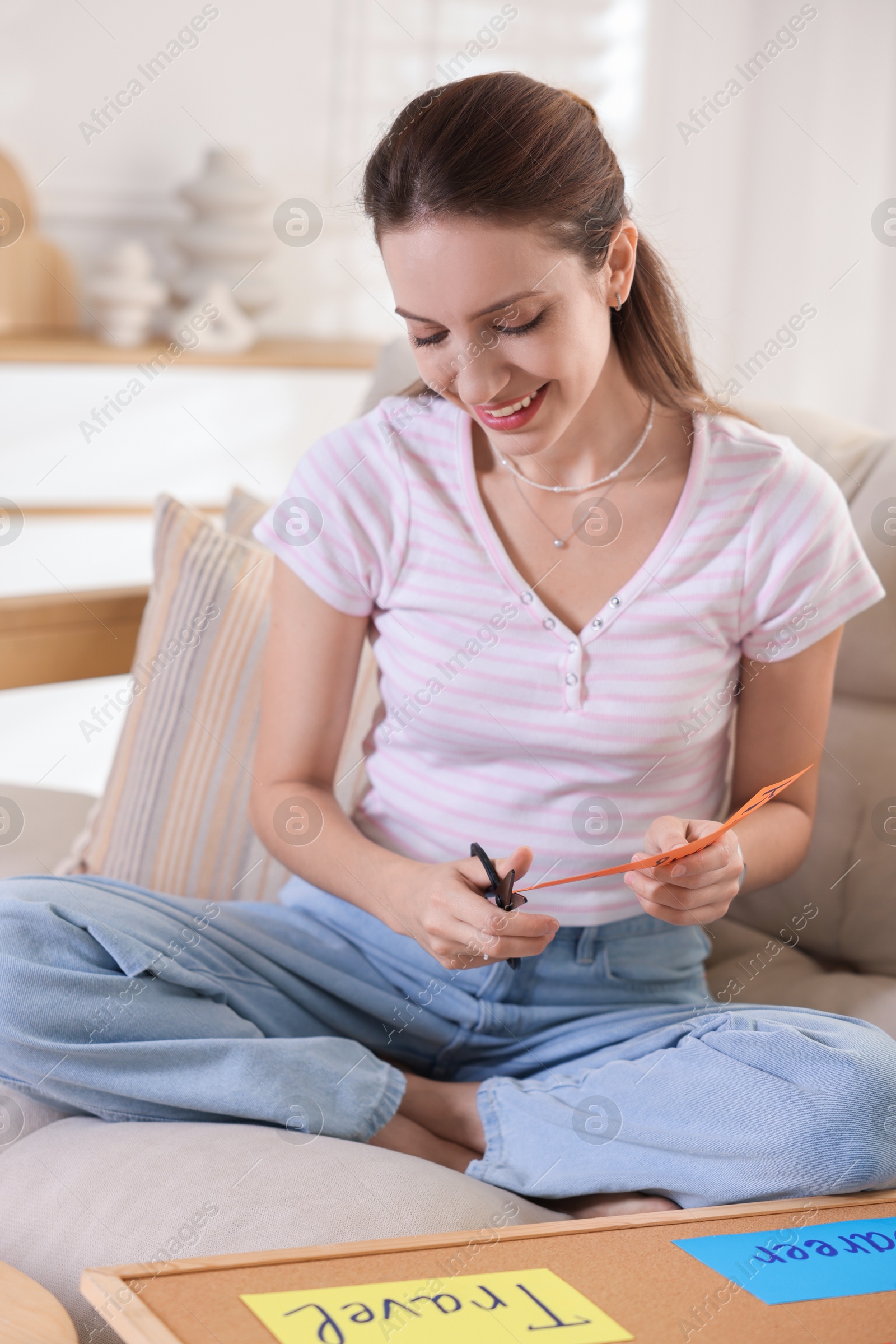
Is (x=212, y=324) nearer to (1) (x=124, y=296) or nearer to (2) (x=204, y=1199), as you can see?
(1) (x=124, y=296)

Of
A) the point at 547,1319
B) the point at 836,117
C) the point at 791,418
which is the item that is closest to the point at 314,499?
the point at 791,418

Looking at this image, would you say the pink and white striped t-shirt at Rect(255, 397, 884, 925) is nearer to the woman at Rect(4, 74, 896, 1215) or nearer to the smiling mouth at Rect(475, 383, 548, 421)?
the woman at Rect(4, 74, 896, 1215)

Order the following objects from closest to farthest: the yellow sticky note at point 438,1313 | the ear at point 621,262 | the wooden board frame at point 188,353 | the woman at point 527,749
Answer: the yellow sticky note at point 438,1313, the woman at point 527,749, the ear at point 621,262, the wooden board frame at point 188,353

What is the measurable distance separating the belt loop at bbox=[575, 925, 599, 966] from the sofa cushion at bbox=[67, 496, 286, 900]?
1.20 feet

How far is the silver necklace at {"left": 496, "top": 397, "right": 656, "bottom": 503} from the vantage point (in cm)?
113

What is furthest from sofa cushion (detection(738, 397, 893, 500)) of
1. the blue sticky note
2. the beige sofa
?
the blue sticky note

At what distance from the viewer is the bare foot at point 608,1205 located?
2.98 feet

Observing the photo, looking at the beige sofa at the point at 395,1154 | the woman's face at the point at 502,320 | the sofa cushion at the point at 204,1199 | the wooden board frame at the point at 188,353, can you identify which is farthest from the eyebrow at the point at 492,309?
the wooden board frame at the point at 188,353

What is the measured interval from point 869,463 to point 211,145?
2055 mm

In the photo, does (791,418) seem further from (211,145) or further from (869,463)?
(211,145)

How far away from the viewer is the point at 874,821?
4.07 feet

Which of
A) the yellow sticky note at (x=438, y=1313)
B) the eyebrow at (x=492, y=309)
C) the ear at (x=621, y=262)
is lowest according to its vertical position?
the yellow sticky note at (x=438, y=1313)

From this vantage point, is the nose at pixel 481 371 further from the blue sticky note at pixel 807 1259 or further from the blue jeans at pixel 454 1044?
the blue sticky note at pixel 807 1259

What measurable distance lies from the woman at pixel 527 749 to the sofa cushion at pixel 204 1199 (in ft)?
0.13
